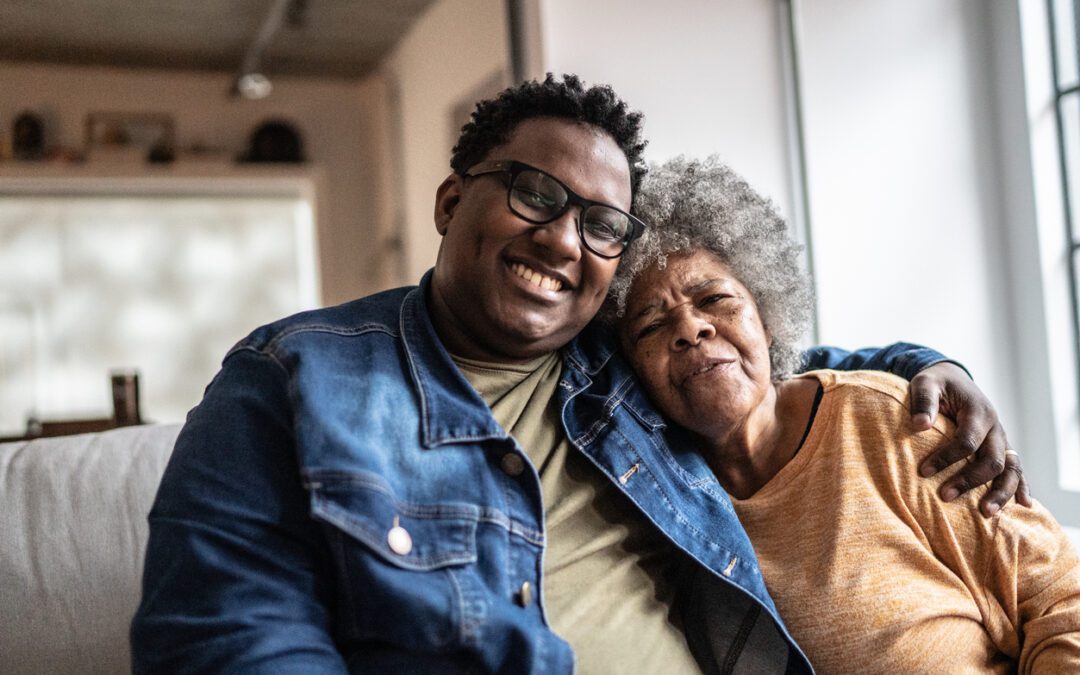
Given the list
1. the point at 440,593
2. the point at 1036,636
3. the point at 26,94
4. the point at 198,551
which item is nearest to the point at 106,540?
the point at 198,551

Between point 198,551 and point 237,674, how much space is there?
14 centimetres

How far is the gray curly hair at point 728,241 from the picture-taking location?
1544mm

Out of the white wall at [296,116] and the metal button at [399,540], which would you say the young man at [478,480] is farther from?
the white wall at [296,116]

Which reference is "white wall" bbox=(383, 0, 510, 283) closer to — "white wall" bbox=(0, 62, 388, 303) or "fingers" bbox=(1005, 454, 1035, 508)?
"white wall" bbox=(0, 62, 388, 303)

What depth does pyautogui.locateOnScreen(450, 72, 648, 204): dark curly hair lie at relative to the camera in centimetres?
140

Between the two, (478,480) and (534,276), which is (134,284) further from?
(478,480)

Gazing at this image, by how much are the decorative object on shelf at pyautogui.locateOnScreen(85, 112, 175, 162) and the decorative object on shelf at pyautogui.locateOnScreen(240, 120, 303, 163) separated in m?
0.49

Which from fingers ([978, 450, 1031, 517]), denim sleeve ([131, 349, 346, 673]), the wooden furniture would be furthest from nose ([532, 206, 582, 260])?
the wooden furniture

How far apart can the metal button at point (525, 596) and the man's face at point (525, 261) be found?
0.36 metres

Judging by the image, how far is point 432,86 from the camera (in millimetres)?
4754

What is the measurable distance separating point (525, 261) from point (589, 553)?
1.43 ft

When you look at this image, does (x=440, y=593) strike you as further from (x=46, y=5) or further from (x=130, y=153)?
(x=130, y=153)

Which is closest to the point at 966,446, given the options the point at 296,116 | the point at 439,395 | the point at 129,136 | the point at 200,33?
the point at 439,395

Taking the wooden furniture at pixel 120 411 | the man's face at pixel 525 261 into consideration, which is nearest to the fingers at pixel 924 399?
the man's face at pixel 525 261
